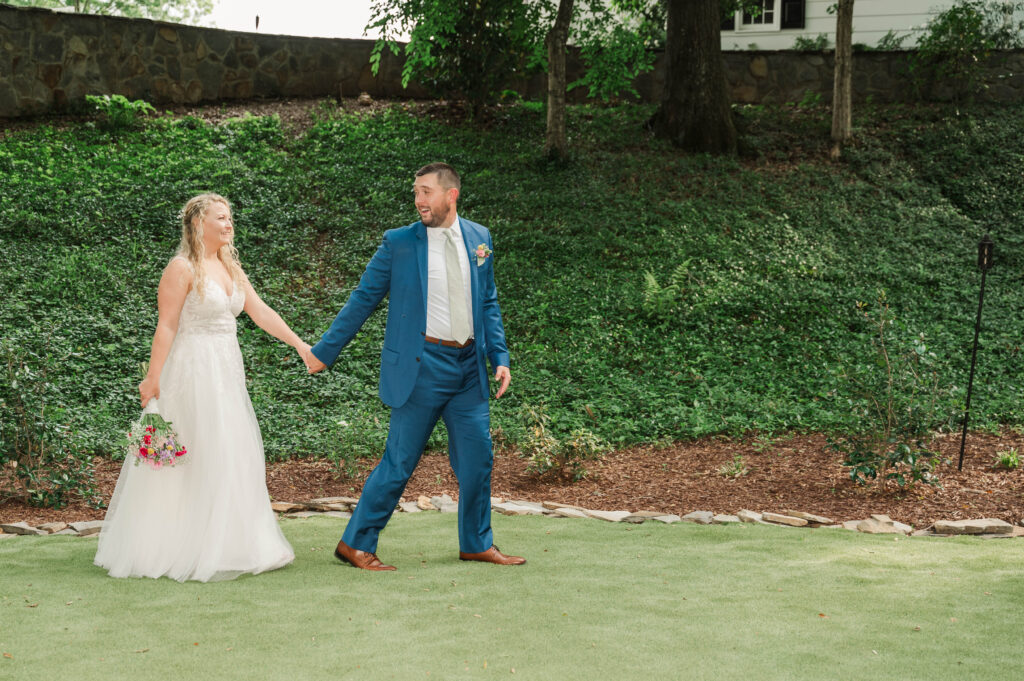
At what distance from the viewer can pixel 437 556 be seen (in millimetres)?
5855

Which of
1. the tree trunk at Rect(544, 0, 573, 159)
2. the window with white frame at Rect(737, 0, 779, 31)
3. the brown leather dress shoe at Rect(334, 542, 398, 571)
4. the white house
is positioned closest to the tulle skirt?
the brown leather dress shoe at Rect(334, 542, 398, 571)

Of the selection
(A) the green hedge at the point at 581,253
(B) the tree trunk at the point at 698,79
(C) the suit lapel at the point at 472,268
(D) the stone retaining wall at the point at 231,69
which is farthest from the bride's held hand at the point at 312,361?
(D) the stone retaining wall at the point at 231,69

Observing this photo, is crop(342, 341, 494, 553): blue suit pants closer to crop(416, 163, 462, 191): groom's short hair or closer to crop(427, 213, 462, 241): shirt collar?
crop(427, 213, 462, 241): shirt collar

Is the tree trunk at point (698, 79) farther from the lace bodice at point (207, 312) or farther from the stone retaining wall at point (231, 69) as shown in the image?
the lace bodice at point (207, 312)

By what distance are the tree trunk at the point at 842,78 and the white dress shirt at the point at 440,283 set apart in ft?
43.7

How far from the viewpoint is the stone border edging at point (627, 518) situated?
654 centimetres

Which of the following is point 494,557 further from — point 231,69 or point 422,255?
point 231,69

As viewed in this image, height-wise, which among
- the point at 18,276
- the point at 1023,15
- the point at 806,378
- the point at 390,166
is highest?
the point at 1023,15

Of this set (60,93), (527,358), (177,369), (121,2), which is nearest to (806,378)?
(527,358)

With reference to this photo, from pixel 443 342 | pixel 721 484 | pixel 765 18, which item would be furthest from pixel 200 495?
pixel 765 18

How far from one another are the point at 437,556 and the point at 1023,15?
20.0 metres

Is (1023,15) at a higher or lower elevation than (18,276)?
higher

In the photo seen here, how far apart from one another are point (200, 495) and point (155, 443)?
0.38 m

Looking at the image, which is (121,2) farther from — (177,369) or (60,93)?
(177,369)
